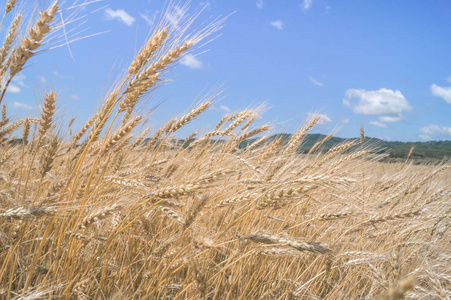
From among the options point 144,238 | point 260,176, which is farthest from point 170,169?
point 260,176

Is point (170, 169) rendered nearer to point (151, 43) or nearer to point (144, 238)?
point (144, 238)

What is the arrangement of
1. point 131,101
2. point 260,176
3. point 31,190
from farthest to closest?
point 31,190 < point 260,176 < point 131,101

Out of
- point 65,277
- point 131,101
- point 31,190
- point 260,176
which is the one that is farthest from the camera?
point 31,190

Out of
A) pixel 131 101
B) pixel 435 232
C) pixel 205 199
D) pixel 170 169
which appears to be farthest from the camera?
pixel 435 232

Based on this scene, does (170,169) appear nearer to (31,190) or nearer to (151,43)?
(31,190)

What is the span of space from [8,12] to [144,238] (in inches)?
72.0

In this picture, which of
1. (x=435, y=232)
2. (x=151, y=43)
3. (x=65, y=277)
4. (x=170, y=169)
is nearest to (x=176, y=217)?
(x=65, y=277)

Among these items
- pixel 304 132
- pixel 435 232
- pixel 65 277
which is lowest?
pixel 435 232

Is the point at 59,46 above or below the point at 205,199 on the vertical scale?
above

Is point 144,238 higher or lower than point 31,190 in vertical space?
lower

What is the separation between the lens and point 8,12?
217 centimetres

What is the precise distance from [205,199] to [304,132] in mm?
1990

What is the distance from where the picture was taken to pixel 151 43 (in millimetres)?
1627

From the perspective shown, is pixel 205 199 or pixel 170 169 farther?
pixel 170 169
